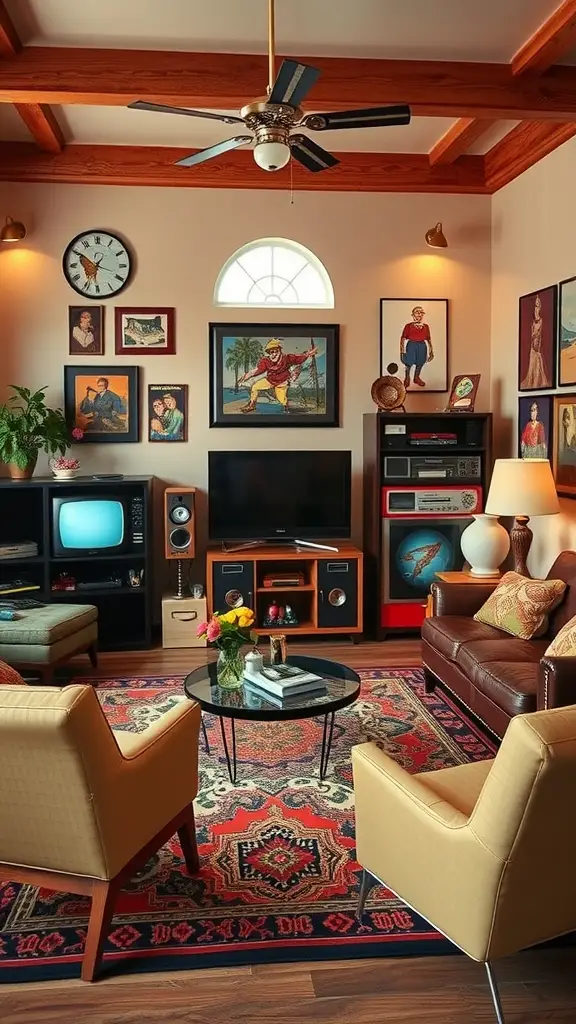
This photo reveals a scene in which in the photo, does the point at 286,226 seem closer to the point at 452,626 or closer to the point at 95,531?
the point at 95,531

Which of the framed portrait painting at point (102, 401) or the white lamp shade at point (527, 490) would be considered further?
the framed portrait painting at point (102, 401)

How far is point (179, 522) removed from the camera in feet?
17.8

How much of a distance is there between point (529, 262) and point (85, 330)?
10.0ft

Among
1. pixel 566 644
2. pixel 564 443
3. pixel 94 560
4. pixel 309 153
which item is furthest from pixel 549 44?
pixel 94 560

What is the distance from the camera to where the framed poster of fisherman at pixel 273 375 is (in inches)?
226

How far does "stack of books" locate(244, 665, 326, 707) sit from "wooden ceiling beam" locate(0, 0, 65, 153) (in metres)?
3.04

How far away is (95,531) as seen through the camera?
5.31m

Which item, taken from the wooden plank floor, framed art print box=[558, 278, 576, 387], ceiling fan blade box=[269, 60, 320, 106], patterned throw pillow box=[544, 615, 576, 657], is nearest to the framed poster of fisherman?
framed art print box=[558, 278, 576, 387]

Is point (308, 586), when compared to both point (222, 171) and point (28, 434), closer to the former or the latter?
point (28, 434)

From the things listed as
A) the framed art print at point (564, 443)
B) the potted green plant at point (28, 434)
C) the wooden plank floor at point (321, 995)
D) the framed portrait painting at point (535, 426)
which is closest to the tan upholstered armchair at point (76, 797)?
the wooden plank floor at point (321, 995)

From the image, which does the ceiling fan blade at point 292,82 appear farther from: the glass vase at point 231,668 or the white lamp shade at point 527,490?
the white lamp shade at point 527,490

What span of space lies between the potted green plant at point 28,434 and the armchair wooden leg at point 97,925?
11.8 feet

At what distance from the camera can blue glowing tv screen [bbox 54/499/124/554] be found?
5238mm

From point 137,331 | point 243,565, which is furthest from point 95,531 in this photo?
point 137,331
